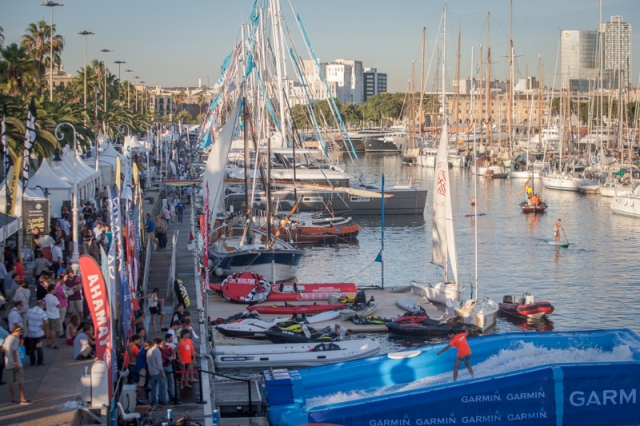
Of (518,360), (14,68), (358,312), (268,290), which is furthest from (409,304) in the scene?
(14,68)

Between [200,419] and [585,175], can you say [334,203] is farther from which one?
[200,419]

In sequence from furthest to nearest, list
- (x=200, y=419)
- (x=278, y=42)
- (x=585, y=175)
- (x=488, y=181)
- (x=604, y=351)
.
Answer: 1. (x=488, y=181)
2. (x=585, y=175)
3. (x=278, y=42)
4. (x=604, y=351)
5. (x=200, y=419)

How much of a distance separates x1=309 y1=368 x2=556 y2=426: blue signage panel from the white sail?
13110 millimetres

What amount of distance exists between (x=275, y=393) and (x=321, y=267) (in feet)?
80.5

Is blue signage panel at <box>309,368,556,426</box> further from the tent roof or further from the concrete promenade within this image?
the tent roof

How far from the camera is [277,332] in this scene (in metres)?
25.1

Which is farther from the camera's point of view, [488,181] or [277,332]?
[488,181]

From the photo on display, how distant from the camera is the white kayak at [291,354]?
2344 cm

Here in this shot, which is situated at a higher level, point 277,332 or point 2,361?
point 2,361

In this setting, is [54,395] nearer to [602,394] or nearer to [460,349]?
[460,349]

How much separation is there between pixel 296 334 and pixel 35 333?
418 inches

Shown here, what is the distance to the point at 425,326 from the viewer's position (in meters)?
26.8

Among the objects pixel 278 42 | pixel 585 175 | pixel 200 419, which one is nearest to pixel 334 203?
pixel 278 42

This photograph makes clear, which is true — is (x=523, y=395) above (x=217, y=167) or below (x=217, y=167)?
below
